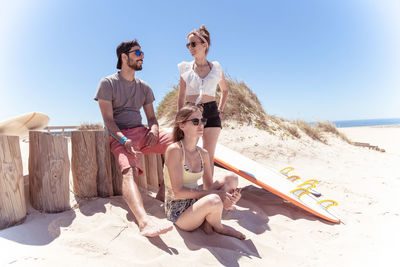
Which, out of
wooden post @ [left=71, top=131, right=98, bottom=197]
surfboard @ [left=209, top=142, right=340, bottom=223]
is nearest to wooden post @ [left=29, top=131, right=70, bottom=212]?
wooden post @ [left=71, top=131, right=98, bottom=197]

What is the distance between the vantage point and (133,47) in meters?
3.16

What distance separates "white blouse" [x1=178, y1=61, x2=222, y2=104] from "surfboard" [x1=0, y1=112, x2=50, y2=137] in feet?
6.57

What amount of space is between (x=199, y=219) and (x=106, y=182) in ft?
4.02

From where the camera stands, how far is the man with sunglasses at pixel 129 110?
291 cm

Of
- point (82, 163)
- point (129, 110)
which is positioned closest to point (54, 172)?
point (82, 163)

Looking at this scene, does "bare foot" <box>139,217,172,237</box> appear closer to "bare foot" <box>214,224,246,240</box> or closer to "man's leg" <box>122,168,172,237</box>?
"man's leg" <box>122,168,172,237</box>

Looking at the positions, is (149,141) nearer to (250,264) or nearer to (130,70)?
(130,70)

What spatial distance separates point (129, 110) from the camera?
3.24 metres

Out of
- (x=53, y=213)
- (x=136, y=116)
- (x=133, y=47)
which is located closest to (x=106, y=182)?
(x=53, y=213)

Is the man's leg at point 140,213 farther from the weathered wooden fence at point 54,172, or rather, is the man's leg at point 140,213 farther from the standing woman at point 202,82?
the standing woman at point 202,82

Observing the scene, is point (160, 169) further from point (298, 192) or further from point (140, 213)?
point (298, 192)

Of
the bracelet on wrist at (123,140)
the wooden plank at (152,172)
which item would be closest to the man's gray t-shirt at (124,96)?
the bracelet on wrist at (123,140)

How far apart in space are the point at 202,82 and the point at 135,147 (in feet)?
3.44

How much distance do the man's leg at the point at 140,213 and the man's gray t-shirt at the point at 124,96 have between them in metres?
0.71
